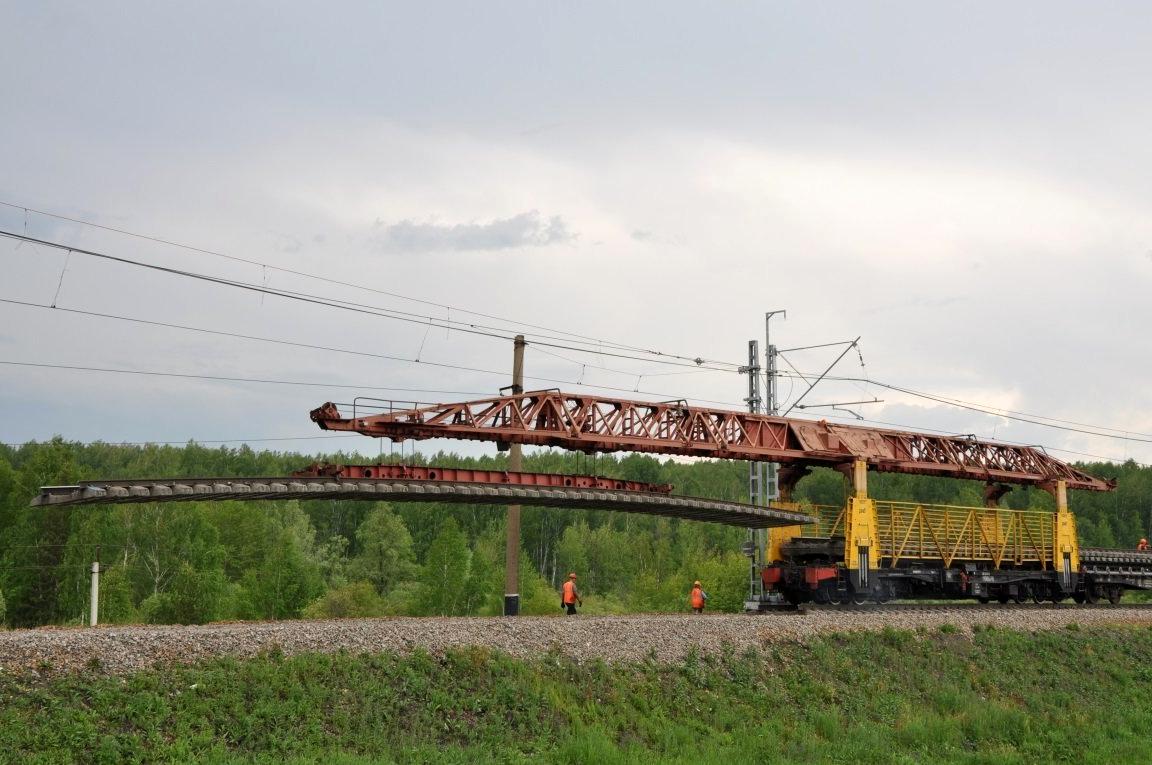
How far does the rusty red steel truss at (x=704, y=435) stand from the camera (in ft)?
84.0

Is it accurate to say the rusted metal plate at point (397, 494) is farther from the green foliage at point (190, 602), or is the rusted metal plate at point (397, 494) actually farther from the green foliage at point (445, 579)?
the green foliage at point (445, 579)

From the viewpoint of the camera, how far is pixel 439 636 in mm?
17812

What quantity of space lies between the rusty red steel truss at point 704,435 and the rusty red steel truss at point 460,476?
1.48 m

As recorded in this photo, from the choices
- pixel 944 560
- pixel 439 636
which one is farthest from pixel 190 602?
pixel 439 636

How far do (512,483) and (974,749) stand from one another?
1148cm

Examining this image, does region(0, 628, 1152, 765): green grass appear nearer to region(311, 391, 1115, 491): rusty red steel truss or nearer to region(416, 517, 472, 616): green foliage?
region(311, 391, 1115, 491): rusty red steel truss

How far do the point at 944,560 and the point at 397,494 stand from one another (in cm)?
1891

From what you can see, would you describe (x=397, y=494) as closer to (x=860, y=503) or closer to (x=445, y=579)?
(x=860, y=503)

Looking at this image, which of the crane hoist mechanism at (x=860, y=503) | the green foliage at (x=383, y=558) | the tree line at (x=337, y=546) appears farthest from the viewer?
the green foliage at (x=383, y=558)

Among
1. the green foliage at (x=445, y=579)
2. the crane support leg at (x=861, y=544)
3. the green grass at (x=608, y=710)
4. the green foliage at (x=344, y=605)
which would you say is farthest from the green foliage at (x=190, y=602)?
the green grass at (x=608, y=710)

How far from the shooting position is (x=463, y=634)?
18.1 m

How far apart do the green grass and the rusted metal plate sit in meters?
4.98

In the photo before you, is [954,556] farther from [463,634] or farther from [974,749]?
[463,634]

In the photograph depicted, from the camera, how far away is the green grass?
13.6 metres
